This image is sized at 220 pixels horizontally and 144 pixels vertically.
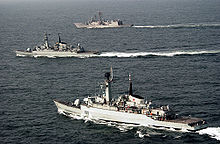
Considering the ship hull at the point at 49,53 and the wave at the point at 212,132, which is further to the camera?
the ship hull at the point at 49,53

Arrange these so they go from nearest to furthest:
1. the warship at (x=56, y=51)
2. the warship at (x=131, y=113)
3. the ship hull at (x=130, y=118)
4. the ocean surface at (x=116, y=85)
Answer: the ship hull at (x=130, y=118) < the warship at (x=131, y=113) < the ocean surface at (x=116, y=85) < the warship at (x=56, y=51)

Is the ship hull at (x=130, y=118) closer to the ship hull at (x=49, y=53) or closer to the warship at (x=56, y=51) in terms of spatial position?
the ship hull at (x=49, y=53)

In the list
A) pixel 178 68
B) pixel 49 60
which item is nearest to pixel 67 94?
pixel 178 68

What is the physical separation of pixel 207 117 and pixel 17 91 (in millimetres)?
57212

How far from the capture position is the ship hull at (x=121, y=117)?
78.0 m

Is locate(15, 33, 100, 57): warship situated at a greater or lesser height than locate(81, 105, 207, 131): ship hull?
greater

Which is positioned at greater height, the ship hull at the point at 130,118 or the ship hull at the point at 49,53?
the ship hull at the point at 49,53

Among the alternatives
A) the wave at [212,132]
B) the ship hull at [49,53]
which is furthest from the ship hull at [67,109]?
the ship hull at [49,53]

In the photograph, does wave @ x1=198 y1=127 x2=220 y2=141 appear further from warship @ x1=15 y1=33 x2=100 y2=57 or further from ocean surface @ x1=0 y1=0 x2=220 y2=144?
warship @ x1=15 y1=33 x2=100 y2=57

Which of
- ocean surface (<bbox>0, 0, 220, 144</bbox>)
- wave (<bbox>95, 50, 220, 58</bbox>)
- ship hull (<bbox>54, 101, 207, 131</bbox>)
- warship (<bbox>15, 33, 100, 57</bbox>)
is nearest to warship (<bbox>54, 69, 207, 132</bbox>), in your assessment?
ship hull (<bbox>54, 101, 207, 131</bbox>)

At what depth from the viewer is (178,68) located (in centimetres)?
12800

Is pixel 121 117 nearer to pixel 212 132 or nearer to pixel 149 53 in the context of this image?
pixel 212 132

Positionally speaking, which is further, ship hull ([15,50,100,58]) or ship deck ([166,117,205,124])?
ship hull ([15,50,100,58])

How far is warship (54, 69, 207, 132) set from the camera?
78319 mm
